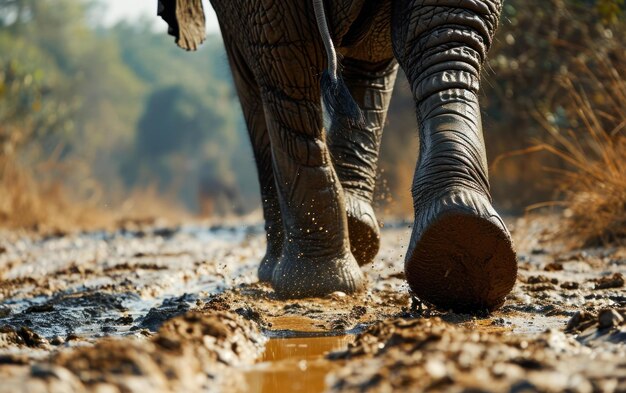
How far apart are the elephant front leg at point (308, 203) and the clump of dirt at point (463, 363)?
5.22 ft

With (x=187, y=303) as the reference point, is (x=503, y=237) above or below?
above

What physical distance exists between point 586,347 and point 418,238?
76 centimetres

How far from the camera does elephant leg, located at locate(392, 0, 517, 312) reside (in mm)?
3451

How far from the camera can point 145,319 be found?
12.7ft

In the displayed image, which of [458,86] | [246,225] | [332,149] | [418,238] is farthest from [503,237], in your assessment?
[246,225]

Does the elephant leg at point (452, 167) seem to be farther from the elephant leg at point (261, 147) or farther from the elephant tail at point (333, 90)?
the elephant leg at point (261, 147)

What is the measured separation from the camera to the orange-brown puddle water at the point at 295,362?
262 centimetres

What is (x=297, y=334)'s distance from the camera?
3.54 meters

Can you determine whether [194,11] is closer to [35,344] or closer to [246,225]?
[35,344]

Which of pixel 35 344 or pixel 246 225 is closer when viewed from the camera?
pixel 35 344

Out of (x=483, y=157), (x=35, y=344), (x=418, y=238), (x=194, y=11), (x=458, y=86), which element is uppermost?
(x=194, y=11)

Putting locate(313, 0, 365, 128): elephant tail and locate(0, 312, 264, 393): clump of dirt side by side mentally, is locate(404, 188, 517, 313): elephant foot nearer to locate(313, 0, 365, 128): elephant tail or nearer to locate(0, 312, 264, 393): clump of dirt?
locate(313, 0, 365, 128): elephant tail

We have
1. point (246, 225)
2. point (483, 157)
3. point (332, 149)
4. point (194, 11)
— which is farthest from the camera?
point (246, 225)

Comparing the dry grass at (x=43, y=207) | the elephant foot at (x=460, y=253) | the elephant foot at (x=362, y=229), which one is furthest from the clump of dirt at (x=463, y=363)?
the dry grass at (x=43, y=207)
